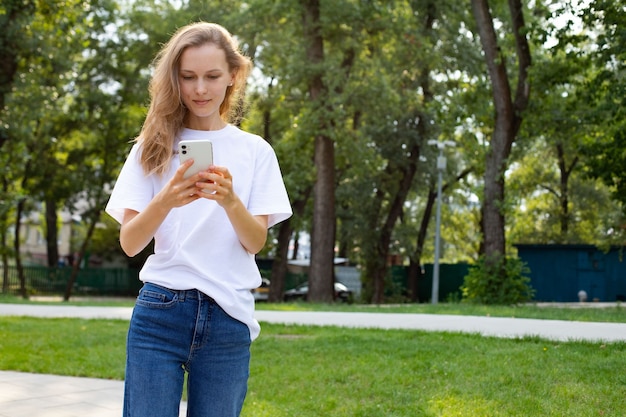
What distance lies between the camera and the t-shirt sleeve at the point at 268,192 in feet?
9.50

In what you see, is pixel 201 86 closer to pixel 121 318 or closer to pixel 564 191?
pixel 121 318

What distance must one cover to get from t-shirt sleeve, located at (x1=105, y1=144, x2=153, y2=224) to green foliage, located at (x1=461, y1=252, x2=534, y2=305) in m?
16.7

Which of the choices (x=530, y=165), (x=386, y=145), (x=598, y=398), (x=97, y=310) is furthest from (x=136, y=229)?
(x=530, y=165)

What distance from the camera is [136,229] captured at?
2.71m

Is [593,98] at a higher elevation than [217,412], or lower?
higher

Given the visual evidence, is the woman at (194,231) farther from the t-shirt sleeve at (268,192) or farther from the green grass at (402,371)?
the green grass at (402,371)

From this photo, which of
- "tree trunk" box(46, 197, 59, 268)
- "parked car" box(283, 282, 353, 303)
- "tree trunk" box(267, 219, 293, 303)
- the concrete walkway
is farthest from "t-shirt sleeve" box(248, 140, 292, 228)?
"tree trunk" box(46, 197, 59, 268)

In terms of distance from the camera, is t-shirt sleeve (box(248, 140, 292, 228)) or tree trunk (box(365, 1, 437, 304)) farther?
tree trunk (box(365, 1, 437, 304))

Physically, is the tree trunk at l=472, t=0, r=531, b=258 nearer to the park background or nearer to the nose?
the park background

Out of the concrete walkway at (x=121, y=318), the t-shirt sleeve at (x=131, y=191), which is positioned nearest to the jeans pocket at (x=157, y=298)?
the t-shirt sleeve at (x=131, y=191)

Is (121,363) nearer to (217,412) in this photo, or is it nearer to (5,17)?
(217,412)

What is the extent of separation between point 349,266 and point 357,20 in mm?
22061

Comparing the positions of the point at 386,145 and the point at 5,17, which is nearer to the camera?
the point at 5,17

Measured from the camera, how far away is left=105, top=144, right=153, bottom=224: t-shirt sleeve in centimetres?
280
